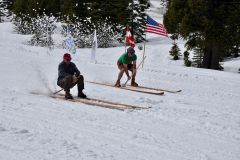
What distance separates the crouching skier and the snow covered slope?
67 centimetres

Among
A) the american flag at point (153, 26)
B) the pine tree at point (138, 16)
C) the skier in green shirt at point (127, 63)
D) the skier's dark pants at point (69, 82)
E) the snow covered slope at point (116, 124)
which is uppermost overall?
the pine tree at point (138, 16)

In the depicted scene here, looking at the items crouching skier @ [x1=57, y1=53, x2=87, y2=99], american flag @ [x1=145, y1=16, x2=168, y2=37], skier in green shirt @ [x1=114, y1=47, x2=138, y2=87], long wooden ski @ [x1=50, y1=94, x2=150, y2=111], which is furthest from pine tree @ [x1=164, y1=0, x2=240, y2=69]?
long wooden ski @ [x1=50, y1=94, x2=150, y2=111]

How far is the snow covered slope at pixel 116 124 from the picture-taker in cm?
641

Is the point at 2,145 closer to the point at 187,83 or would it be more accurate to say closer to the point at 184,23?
the point at 187,83

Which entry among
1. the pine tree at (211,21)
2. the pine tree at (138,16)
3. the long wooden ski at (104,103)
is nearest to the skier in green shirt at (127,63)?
the long wooden ski at (104,103)

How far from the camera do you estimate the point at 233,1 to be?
22.3 meters

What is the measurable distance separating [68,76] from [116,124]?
3.46 meters

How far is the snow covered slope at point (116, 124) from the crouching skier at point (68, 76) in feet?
2.19

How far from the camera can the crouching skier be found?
11.2 metres

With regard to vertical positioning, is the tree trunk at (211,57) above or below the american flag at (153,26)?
below

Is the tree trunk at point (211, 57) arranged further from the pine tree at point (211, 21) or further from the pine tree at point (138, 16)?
the pine tree at point (138, 16)

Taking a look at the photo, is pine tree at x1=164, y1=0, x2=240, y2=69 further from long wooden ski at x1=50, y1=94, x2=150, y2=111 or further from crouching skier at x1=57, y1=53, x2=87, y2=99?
long wooden ski at x1=50, y1=94, x2=150, y2=111

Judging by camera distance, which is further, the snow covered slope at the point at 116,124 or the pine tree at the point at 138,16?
the pine tree at the point at 138,16

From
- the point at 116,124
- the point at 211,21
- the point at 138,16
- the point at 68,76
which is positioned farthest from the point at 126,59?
the point at 138,16
